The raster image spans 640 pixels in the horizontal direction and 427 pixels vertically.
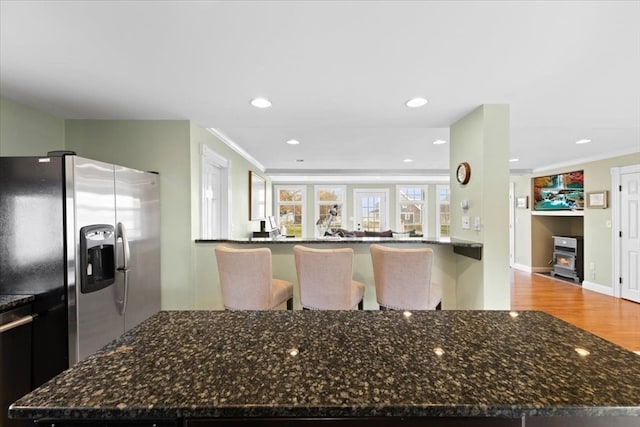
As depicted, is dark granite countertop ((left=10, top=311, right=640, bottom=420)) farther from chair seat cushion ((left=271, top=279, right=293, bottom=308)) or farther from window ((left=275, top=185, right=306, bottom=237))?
window ((left=275, top=185, right=306, bottom=237))

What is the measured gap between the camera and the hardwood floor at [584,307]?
338 cm

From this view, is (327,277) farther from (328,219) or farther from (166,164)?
(328,219)

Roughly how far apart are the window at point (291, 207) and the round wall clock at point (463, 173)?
5865 mm

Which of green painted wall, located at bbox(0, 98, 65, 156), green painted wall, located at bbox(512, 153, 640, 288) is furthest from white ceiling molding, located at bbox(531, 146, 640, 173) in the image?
green painted wall, located at bbox(0, 98, 65, 156)

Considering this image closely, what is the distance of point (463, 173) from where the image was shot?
2.80m

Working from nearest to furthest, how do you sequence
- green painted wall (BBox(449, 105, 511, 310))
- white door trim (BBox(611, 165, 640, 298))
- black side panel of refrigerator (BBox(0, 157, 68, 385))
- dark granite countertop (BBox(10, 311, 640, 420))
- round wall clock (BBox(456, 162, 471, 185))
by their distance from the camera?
dark granite countertop (BBox(10, 311, 640, 420))
black side panel of refrigerator (BBox(0, 157, 68, 385))
green painted wall (BBox(449, 105, 511, 310))
round wall clock (BBox(456, 162, 471, 185))
white door trim (BBox(611, 165, 640, 298))

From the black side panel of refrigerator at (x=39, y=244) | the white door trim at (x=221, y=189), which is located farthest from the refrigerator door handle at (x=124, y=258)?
the white door trim at (x=221, y=189)

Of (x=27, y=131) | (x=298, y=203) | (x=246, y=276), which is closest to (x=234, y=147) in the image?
(x=27, y=131)

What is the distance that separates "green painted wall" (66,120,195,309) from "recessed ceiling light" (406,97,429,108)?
6.80ft

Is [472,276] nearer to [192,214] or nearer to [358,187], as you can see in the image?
[192,214]

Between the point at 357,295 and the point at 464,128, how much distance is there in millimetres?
1858

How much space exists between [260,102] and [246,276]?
140 cm

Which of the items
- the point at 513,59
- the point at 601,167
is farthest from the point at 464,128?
the point at 601,167

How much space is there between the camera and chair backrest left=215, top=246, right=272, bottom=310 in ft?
7.30
